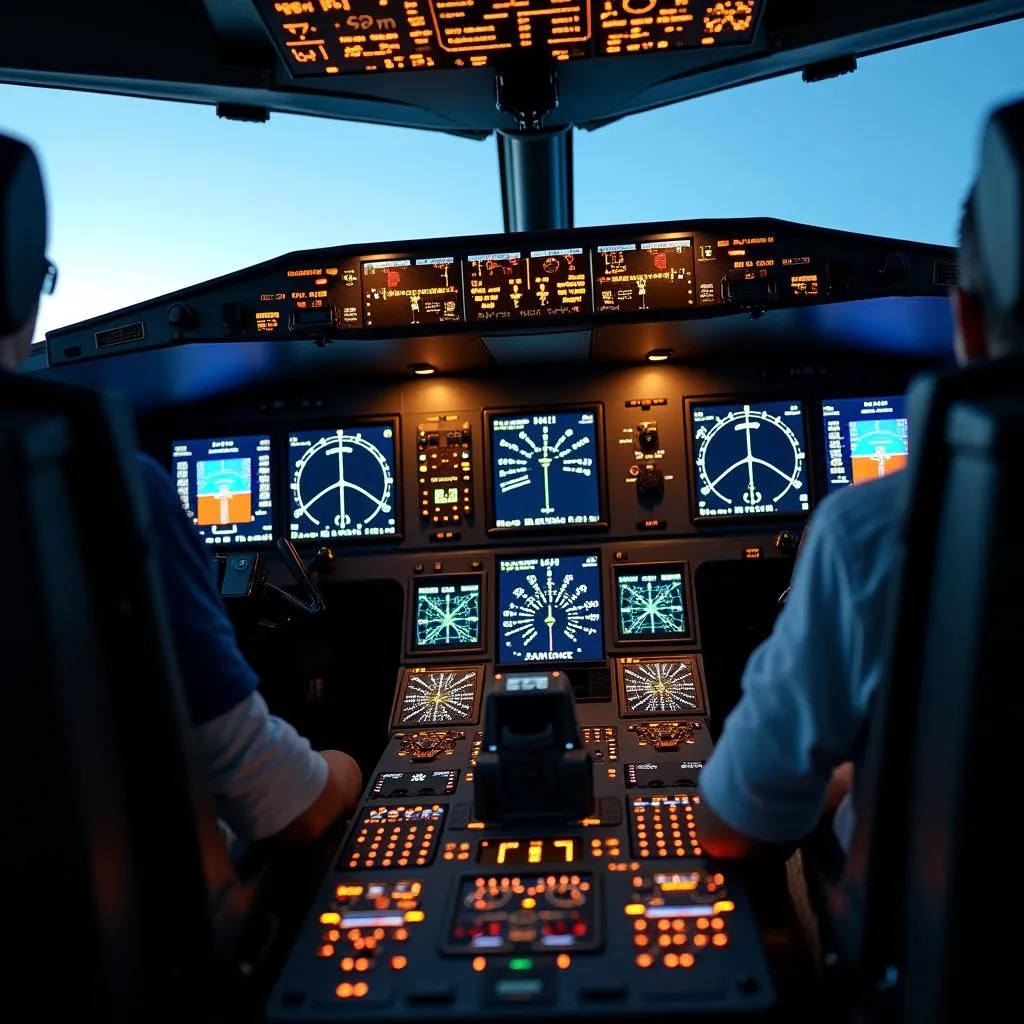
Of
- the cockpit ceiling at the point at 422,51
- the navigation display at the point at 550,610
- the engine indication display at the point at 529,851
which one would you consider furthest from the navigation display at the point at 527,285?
the engine indication display at the point at 529,851

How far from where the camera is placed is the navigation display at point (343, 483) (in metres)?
3.06

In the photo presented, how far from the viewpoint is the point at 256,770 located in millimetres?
1360

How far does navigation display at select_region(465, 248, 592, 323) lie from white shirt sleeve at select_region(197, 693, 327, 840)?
1541 millimetres

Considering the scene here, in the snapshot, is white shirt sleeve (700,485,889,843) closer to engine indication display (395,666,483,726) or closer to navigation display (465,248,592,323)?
engine indication display (395,666,483,726)

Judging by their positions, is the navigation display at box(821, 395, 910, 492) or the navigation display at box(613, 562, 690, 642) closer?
the navigation display at box(613, 562, 690, 642)

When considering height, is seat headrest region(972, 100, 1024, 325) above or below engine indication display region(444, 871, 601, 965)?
A: above

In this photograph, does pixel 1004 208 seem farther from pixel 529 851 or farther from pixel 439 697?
pixel 439 697

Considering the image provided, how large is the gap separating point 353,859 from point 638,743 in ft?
2.77

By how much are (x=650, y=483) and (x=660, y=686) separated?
69 centimetres

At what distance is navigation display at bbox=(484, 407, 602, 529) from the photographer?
2988mm

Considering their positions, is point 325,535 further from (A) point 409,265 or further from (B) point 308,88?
(B) point 308,88

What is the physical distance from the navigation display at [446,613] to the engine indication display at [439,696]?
98 millimetres

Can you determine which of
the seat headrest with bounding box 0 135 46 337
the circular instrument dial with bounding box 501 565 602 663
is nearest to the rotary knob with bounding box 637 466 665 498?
the circular instrument dial with bounding box 501 565 602 663

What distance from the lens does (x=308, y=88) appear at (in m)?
2.68
